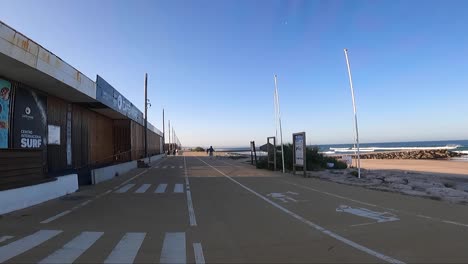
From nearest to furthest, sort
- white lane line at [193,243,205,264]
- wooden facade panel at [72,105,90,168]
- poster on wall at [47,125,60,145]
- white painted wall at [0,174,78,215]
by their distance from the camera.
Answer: white lane line at [193,243,205,264] → white painted wall at [0,174,78,215] → poster on wall at [47,125,60,145] → wooden facade panel at [72,105,90,168]

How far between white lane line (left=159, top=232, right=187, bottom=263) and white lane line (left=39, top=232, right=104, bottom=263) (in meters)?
1.38

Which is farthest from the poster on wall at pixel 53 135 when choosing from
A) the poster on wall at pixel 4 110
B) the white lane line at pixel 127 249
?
the white lane line at pixel 127 249

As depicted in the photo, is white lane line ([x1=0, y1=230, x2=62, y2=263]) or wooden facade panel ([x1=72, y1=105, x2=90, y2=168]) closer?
white lane line ([x1=0, y1=230, x2=62, y2=263])

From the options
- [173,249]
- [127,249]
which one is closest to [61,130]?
[127,249]

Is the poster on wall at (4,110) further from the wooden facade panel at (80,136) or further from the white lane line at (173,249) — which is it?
the white lane line at (173,249)

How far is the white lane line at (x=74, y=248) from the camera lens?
6301 millimetres

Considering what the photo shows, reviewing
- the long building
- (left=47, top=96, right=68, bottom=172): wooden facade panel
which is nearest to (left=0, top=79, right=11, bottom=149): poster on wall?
the long building

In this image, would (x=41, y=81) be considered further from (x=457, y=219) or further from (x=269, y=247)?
(x=457, y=219)

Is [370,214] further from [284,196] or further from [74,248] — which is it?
[74,248]

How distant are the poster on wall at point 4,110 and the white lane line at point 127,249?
10.2 m

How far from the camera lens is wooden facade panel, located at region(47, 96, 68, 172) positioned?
66.2ft

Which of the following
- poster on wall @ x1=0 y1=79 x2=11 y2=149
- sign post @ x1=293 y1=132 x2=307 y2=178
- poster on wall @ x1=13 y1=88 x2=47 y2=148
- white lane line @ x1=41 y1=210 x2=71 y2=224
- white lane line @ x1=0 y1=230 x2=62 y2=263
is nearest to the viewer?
white lane line @ x1=0 y1=230 x2=62 y2=263

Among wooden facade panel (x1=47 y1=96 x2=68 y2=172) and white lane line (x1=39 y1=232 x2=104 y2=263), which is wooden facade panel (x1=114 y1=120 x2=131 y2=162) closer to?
wooden facade panel (x1=47 y1=96 x2=68 y2=172)

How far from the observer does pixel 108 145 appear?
3412cm
